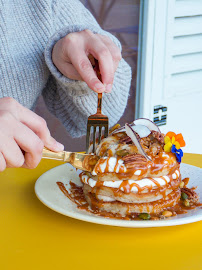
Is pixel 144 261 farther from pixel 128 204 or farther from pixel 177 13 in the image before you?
pixel 177 13

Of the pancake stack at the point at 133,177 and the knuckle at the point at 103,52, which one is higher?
the knuckle at the point at 103,52

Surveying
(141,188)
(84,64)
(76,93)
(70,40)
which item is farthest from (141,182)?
(76,93)

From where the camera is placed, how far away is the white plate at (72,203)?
2.73 ft

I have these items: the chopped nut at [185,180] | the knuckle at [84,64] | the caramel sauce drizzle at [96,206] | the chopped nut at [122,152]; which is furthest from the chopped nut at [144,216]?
the knuckle at [84,64]

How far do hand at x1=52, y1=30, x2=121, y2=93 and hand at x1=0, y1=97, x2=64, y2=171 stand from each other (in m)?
0.25

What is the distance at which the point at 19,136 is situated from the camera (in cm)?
82

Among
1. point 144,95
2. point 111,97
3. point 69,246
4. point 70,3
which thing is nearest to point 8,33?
point 70,3

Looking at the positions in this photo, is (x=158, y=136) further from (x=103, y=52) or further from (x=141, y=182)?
(x=103, y=52)

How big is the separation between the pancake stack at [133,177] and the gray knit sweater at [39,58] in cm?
54

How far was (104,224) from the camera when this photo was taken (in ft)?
2.90

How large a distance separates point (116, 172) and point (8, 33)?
85 centimetres

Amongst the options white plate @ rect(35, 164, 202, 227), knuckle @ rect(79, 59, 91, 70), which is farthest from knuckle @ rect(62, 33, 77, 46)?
white plate @ rect(35, 164, 202, 227)

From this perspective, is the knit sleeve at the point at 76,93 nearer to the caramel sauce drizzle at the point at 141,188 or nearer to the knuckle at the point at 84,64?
the knuckle at the point at 84,64

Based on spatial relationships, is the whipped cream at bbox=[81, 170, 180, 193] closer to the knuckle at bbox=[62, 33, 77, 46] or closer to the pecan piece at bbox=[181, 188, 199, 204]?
the pecan piece at bbox=[181, 188, 199, 204]
